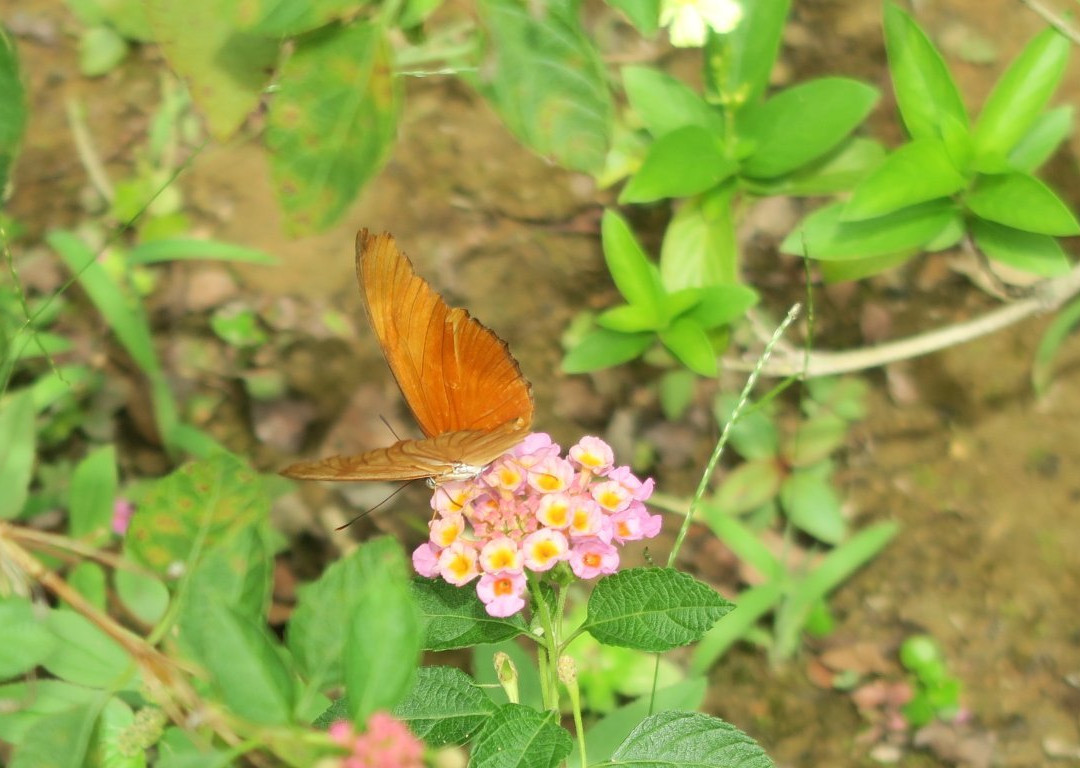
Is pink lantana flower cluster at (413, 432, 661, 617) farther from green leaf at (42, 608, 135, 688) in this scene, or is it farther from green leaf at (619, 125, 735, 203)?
green leaf at (619, 125, 735, 203)

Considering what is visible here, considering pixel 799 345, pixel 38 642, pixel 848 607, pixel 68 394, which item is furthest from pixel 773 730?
pixel 68 394

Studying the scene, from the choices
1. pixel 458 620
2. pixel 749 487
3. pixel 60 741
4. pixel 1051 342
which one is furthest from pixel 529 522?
pixel 1051 342

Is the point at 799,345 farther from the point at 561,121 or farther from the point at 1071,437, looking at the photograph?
the point at 561,121

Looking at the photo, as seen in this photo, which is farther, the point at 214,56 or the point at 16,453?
the point at 16,453

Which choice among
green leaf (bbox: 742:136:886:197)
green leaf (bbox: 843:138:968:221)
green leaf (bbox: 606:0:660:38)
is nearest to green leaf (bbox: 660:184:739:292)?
green leaf (bbox: 742:136:886:197)

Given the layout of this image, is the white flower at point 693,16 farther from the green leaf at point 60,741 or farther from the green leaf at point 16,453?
the green leaf at point 16,453

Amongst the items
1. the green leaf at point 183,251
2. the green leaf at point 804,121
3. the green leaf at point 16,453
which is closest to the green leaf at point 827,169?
the green leaf at point 804,121

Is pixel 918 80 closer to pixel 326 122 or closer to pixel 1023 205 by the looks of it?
pixel 1023 205
